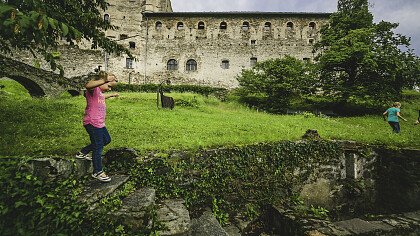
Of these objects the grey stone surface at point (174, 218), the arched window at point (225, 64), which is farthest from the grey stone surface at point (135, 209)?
the arched window at point (225, 64)

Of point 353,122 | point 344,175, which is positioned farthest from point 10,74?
point 353,122

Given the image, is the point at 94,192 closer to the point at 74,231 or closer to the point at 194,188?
the point at 74,231

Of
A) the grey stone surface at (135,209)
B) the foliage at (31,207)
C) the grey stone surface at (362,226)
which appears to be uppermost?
the foliage at (31,207)

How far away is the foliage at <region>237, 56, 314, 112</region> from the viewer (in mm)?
19125

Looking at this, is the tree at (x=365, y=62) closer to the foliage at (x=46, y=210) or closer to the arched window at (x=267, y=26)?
the arched window at (x=267, y=26)

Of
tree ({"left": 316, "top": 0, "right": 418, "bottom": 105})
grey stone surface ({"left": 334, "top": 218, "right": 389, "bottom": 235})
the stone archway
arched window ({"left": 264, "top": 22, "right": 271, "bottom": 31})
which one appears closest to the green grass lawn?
grey stone surface ({"left": 334, "top": 218, "right": 389, "bottom": 235})

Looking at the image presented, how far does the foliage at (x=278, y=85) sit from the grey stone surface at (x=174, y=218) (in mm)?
15995

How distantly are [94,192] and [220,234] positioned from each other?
2.21 metres

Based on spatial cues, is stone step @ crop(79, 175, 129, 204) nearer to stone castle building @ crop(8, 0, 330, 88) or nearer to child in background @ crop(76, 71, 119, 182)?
child in background @ crop(76, 71, 119, 182)

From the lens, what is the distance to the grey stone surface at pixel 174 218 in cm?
348

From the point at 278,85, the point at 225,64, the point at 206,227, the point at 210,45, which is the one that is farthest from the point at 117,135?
the point at 210,45

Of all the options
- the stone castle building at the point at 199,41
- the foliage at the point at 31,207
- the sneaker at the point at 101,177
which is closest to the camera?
the foliage at the point at 31,207

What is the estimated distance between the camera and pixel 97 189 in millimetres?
3693

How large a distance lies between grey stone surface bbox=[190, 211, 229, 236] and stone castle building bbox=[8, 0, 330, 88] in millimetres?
25051
